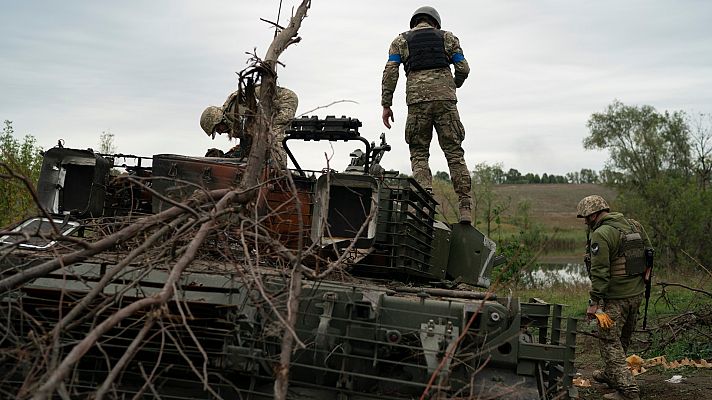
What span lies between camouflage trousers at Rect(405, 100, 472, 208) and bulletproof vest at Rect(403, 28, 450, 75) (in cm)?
37

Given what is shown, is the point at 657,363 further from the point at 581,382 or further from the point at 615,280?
the point at 615,280

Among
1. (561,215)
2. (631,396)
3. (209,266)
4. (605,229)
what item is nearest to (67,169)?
(209,266)

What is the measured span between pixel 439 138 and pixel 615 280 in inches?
90.2

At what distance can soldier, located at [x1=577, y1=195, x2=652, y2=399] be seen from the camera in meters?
8.48

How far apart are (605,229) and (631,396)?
1.65 meters

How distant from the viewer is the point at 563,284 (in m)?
21.9

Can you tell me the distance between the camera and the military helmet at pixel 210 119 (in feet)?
25.9

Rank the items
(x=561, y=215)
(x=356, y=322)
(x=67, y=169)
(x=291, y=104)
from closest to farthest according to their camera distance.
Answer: (x=356, y=322)
(x=67, y=169)
(x=291, y=104)
(x=561, y=215)

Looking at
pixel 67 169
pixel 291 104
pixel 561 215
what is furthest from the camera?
pixel 561 215

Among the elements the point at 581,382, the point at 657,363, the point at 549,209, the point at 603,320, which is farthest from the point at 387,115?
the point at 549,209

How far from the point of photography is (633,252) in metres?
8.60

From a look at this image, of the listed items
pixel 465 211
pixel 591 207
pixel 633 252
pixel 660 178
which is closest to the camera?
pixel 465 211

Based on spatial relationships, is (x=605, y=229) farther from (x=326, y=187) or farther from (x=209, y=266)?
(x=209, y=266)

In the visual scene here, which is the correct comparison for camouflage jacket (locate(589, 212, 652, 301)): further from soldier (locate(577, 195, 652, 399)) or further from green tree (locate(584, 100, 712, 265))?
green tree (locate(584, 100, 712, 265))
